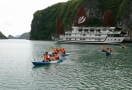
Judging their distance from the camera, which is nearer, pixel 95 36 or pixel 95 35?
pixel 95 36

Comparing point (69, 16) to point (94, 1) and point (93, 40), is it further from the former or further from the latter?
point (93, 40)

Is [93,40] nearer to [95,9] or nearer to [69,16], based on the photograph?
[95,9]

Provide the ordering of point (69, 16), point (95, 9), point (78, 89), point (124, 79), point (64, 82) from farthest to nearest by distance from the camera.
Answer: point (69, 16)
point (95, 9)
point (124, 79)
point (64, 82)
point (78, 89)

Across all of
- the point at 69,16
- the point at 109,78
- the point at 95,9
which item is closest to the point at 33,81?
the point at 109,78

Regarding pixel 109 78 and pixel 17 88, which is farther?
pixel 109 78

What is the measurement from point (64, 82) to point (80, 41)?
95438 mm

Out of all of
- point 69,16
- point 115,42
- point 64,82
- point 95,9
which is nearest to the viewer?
point 64,82

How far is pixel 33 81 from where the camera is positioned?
25656 mm

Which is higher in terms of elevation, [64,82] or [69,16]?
[69,16]

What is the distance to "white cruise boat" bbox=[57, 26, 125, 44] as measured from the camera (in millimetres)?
115125

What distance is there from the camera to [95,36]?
11700 centimetres

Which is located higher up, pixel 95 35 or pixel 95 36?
pixel 95 35

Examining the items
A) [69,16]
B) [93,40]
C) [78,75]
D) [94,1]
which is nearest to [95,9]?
[94,1]

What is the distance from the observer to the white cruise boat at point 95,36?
11512cm
